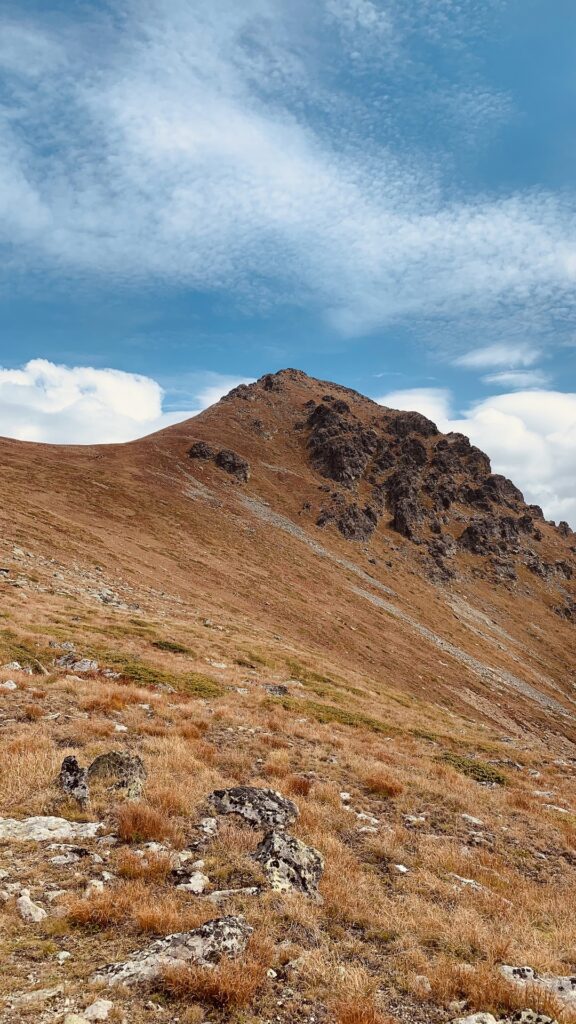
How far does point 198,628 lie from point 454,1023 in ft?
102

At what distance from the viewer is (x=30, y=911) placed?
6395 mm

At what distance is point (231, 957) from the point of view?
5.95 metres

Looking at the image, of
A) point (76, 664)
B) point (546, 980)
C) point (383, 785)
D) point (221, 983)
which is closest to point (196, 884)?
point (221, 983)

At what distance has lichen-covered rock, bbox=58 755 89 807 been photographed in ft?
31.1

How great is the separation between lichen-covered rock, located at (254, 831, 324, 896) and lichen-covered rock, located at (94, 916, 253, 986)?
1570 mm

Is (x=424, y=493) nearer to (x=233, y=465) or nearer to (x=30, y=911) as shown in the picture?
(x=233, y=465)

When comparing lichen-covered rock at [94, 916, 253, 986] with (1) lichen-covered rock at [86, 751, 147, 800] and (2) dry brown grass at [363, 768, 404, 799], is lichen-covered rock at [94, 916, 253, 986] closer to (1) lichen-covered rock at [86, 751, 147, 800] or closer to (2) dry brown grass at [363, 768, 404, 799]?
(1) lichen-covered rock at [86, 751, 147, 800]

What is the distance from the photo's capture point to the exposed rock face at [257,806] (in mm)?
9969

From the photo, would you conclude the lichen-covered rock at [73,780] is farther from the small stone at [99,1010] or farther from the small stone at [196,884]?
the small stone at [99,1010]

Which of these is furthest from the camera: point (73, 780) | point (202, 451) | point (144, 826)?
point (202, 451)

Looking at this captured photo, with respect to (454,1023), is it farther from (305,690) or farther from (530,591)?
(530,591)

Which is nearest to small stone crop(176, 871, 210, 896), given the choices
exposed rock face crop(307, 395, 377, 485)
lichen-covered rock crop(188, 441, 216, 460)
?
lichen-covered rock crop(188, 441, 216, 460)

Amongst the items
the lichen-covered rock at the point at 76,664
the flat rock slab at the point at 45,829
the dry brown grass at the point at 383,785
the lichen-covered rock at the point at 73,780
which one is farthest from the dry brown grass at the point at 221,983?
the lichen-covered rock at the point at 76,664

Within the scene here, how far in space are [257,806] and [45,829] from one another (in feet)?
13.1
